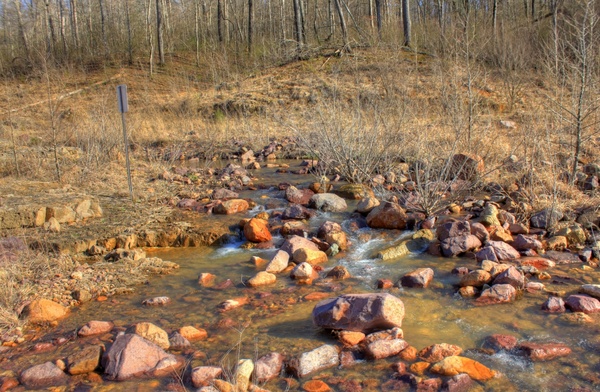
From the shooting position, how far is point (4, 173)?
11.0 meters

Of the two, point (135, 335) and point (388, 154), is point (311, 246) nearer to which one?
point (135, 335)

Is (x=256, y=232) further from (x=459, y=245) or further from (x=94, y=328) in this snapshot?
(x=94, y=328)

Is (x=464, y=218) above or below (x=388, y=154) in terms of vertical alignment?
below

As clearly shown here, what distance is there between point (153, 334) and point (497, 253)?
3996mm

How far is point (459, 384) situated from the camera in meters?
3.49

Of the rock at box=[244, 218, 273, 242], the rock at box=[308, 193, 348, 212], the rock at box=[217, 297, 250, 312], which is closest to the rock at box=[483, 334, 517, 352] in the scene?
the rock at box=[217, 297, 250, 312]

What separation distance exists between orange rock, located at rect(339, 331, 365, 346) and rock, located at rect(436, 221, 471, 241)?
8.97ft

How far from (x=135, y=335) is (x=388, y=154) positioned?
7.54m

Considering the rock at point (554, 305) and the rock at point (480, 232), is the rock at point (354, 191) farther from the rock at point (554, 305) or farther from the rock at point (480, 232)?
the rock at point (554, 305)

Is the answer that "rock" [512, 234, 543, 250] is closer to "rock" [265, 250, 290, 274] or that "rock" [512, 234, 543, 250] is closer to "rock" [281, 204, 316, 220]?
"rock" [265, 250, 290, 274]

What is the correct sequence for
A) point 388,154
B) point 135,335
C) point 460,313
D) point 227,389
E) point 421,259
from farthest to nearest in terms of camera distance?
point 388,154, point 421,259, point 460,313, point 135,335, point 227,389

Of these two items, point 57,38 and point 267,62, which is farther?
point 57,38

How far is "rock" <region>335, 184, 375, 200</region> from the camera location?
9328 mm

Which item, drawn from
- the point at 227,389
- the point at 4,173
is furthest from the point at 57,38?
the point at 227,389
